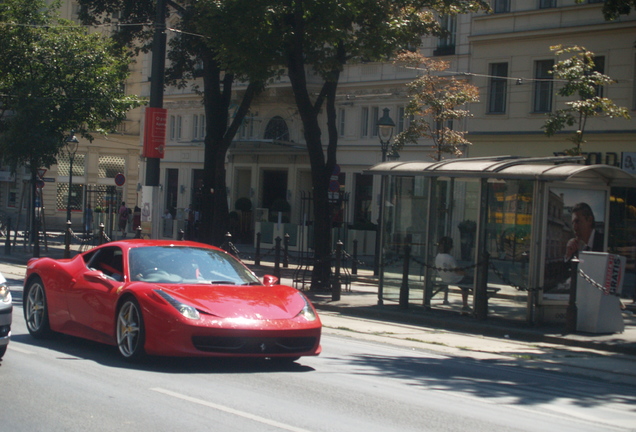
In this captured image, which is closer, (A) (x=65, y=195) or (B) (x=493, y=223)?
(B) (x=493, y=223)

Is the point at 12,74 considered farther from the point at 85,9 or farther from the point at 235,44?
the point at 235,44

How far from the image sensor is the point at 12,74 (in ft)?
107

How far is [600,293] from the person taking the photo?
43.7ft

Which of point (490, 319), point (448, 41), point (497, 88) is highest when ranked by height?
point (448, 41)

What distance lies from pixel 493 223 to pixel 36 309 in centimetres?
816

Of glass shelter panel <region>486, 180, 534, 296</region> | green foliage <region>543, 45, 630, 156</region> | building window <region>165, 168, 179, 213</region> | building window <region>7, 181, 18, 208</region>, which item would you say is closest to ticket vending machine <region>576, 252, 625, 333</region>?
glass shelter panel <region>486, 180, 534, 296</region>

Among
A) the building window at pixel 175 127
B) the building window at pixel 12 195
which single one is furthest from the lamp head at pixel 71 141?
the building window at pixel 12 195

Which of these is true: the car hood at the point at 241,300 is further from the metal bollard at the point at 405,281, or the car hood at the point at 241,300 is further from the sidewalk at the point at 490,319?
the metal bollard at the point at 405,281

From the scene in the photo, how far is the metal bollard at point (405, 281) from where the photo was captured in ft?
52.5

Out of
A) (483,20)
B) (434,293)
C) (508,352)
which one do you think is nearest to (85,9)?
(483,20)

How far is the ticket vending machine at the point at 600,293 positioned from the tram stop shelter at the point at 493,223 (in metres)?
0.77

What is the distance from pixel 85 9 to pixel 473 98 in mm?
14355

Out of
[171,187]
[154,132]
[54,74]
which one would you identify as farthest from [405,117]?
[171,187]

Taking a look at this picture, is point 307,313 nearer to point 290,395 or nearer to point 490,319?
point 290,395
